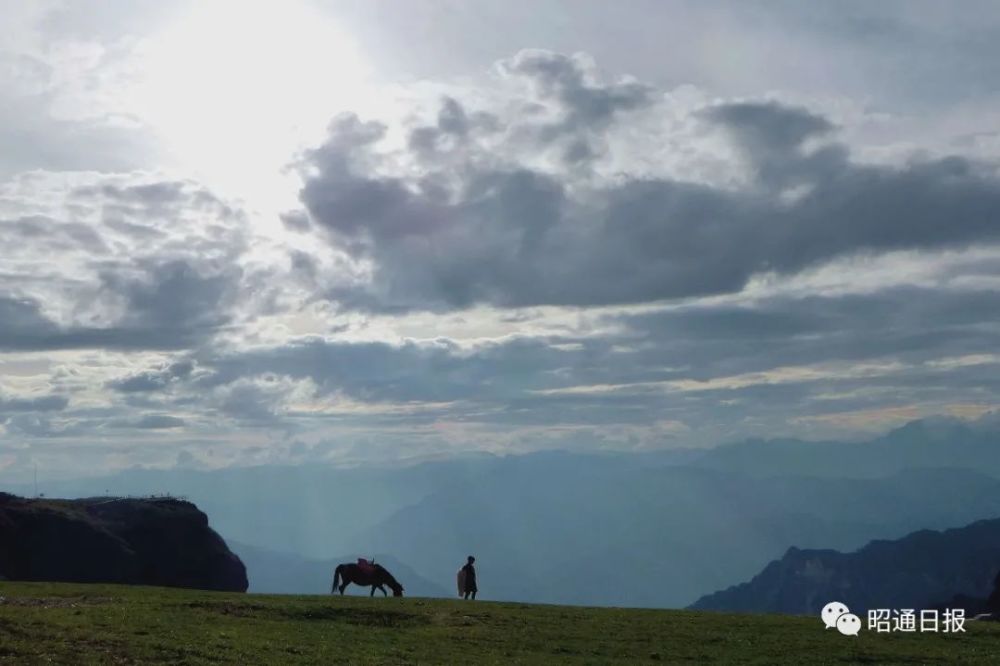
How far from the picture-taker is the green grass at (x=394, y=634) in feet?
101

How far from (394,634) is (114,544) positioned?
11744 cm

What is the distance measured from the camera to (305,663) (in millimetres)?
30531

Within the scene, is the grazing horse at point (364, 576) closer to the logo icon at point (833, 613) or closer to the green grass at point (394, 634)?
the green grass at point (394, 634)

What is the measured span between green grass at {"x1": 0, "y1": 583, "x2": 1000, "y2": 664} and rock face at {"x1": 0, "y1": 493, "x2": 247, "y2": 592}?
307ft

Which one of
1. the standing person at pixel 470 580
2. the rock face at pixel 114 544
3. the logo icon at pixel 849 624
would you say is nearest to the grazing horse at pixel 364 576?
the standing person at pixel 470 580

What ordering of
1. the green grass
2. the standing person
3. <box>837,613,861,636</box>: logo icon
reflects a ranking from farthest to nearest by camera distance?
the standing person
<box>837,613,861,636</box>: logo icon
the green grass

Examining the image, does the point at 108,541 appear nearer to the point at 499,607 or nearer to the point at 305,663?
the point at 499,607

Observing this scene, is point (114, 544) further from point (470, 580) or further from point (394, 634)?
point (394, 634)

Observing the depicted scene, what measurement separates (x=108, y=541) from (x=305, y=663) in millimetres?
124853

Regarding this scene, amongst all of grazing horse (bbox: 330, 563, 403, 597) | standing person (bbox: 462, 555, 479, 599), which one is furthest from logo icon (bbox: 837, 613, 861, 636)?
grazing horse (bbox: 330, 563, 403, 597)

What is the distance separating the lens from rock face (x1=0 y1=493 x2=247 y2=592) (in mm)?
135000

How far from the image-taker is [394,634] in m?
39.5

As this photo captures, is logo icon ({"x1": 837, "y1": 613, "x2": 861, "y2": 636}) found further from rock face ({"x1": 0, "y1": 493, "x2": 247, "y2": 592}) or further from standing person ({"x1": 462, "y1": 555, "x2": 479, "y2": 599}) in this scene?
rock face ({"x1": 0, "y1": 493, "x2": 247, "y2": 592})

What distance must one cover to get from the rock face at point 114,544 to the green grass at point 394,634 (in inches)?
3678
